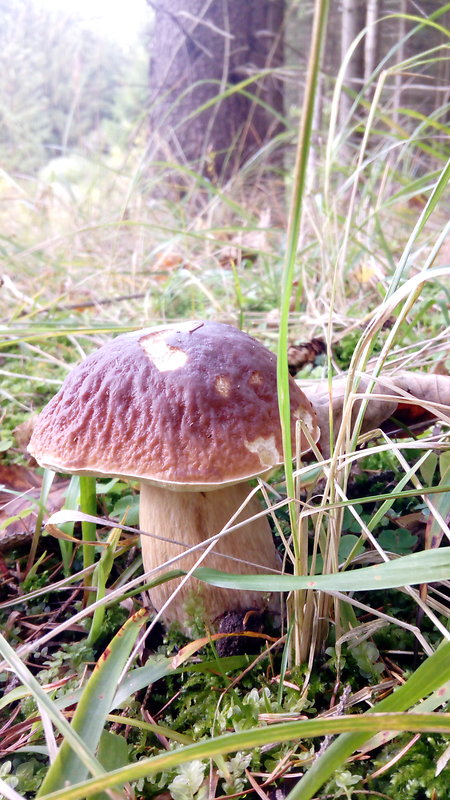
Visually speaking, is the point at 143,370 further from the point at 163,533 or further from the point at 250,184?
the point at 250,184

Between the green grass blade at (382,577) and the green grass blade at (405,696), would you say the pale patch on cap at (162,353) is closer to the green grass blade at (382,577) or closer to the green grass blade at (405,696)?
the green grass blade at (382,577)

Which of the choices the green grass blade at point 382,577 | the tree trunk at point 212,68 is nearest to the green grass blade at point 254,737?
the green grass blade at point 382,577

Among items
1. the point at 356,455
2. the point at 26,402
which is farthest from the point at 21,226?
the point at 356,455

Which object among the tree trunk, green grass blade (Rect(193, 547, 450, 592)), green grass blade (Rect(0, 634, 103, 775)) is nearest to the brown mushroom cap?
green grass blade (Rect(193, 547, 450, 592))

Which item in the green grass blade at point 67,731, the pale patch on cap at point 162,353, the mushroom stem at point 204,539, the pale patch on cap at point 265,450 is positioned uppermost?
the pale patch on cap at point 162,353

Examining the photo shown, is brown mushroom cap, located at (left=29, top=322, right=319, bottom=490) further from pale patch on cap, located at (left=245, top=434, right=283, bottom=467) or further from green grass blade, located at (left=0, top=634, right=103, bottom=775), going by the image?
green grass blade, located at (left=0, top=634, right=103, bottom=775)

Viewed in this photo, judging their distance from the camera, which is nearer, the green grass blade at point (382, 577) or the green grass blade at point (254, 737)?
the green grass blade at point (254, 737)

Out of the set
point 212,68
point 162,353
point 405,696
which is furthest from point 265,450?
point 212,68

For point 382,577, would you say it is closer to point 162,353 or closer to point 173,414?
point 173,414
